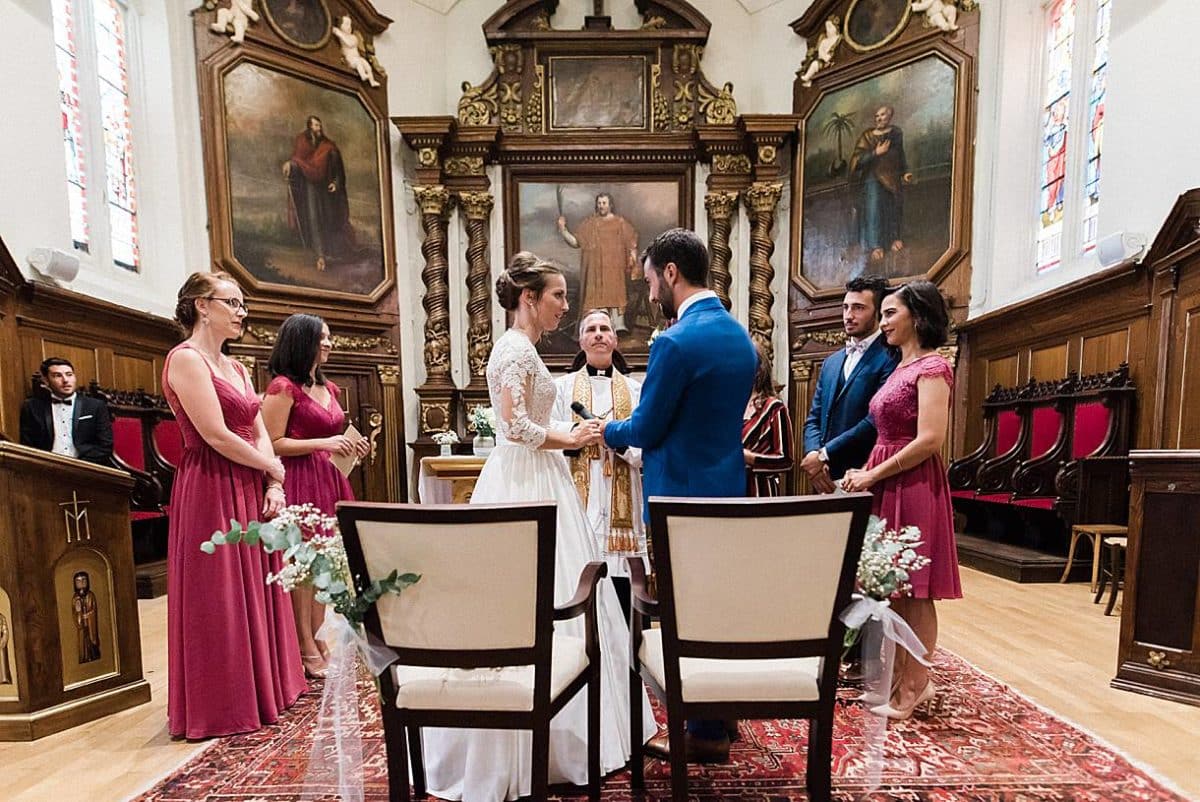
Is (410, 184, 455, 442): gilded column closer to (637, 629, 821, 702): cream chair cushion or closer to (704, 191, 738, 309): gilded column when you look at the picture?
(704, 191, 738, 309): gilded column

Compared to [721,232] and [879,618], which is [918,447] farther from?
[721,232]

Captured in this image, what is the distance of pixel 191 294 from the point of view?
8.34 feet

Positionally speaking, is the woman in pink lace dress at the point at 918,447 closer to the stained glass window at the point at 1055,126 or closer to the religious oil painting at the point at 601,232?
the stained glass window at the point at 1055,126

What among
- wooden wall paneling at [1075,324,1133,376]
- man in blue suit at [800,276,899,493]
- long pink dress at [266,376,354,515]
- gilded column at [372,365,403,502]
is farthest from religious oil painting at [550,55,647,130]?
long pink dress at [266,376,354,515]

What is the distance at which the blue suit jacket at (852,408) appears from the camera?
2943 mm

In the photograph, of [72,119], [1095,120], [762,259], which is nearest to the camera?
[72,119]

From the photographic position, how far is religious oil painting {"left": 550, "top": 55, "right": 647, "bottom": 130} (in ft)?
25.8

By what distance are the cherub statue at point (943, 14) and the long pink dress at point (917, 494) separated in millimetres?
6305

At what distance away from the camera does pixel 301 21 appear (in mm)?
7230

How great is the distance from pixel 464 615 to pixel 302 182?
724 centimetres

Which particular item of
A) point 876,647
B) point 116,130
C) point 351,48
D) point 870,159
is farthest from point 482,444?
point 870,159

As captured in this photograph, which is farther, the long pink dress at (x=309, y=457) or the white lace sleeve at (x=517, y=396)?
the long pink dress at (x=309, y=457)

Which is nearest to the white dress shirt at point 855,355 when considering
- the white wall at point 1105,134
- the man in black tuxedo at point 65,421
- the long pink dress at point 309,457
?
the long pink dress at point 309,457

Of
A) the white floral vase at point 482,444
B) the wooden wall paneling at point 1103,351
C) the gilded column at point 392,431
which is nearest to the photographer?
the wooden wall paneling at point 1103,351
